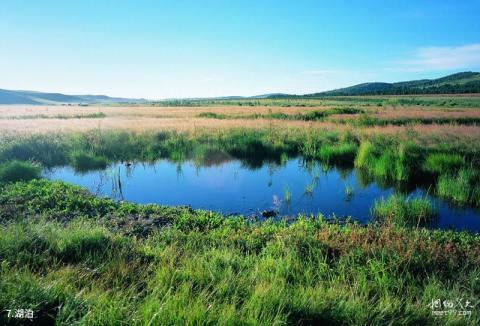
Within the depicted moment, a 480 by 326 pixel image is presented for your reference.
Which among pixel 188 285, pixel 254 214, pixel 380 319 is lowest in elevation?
pixel 254 214

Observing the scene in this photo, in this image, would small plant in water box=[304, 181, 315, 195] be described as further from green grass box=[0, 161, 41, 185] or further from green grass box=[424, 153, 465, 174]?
green grass box=[0, 161, 41, 185]

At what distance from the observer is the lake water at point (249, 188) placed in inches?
400

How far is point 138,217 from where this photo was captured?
8266mm

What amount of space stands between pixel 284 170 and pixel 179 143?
7.86 meters

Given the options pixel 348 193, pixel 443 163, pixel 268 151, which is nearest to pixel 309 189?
pixel 348 193

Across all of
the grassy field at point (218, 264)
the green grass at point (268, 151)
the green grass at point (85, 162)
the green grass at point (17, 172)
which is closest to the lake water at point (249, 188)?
the green grass at point (85, 162)

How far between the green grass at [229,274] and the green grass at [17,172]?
15.1 feet

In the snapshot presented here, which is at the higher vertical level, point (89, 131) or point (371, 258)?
point (89, 131)

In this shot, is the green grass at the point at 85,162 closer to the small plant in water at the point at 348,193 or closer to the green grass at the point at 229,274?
the green grass at the point at 229,274

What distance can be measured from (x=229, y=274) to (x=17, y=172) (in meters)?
11.2

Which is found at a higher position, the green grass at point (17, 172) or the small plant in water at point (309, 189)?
the green grass at point (17, 172)

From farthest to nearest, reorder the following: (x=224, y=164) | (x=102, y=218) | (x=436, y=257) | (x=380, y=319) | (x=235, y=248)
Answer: (x=224, y=164), (x=102, y=218), (x=235, y=248), (x=436, y=257), (x=380, y=319)

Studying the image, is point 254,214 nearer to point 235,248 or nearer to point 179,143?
point 235,248

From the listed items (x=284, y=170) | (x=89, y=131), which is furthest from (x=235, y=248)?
(x=89, y=131)
